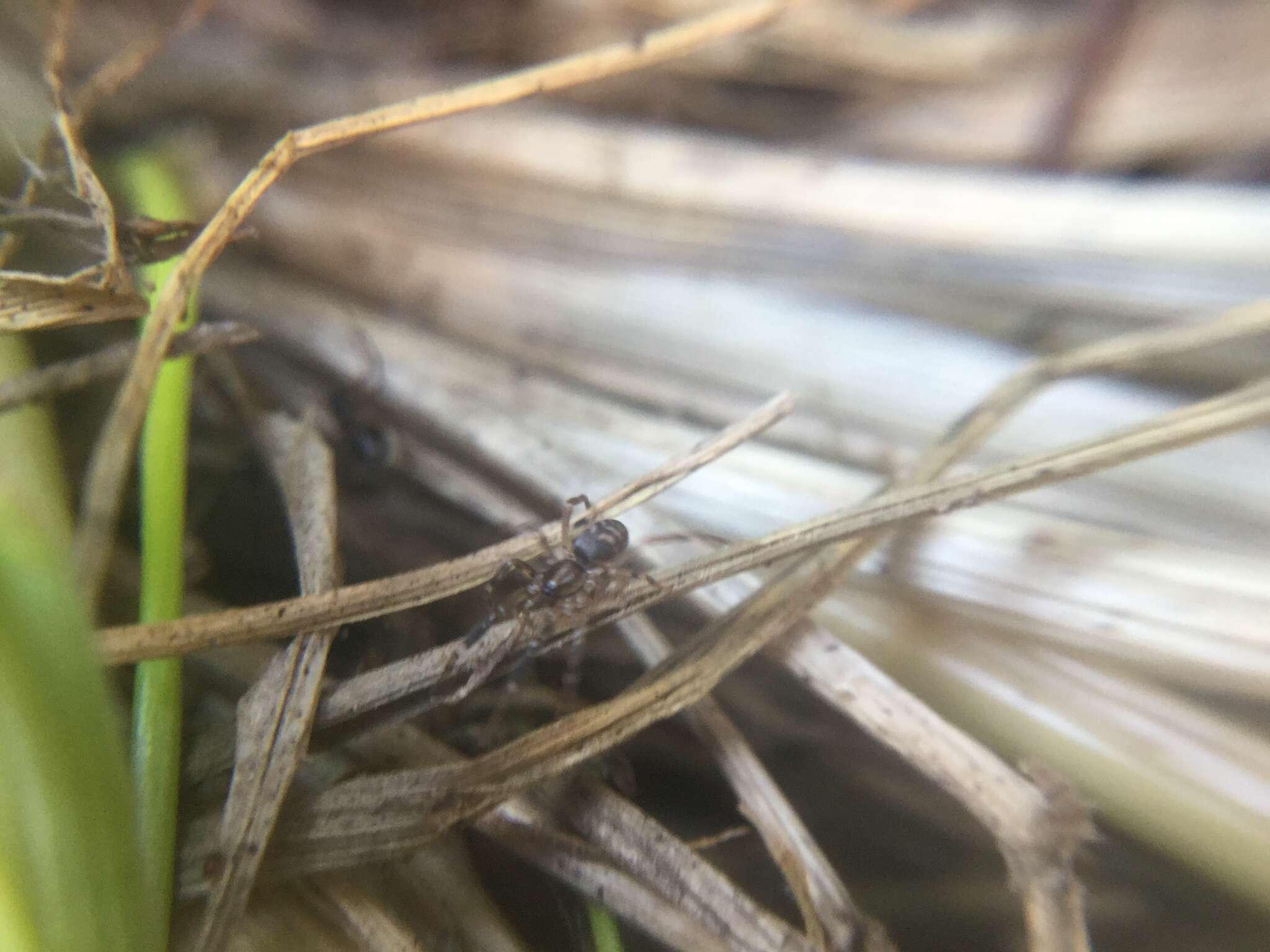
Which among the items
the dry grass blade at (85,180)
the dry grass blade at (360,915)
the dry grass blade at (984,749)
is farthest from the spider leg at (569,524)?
the dry grass blade at (85,180)

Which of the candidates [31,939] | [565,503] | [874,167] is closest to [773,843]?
[565,503]

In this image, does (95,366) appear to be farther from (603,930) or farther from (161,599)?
(603,930)

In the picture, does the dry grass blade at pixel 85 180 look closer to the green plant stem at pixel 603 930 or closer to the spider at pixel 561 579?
the spider at pixel 561 579

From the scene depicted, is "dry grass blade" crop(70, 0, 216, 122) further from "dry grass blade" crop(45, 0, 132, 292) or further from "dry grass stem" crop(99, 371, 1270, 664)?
"dry grass stem" crop(99, 371, 1270, 664)

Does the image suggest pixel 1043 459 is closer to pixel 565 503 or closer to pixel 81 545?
pixel 565 503

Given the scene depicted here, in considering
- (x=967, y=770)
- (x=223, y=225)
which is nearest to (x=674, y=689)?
(x=967, y=770)
